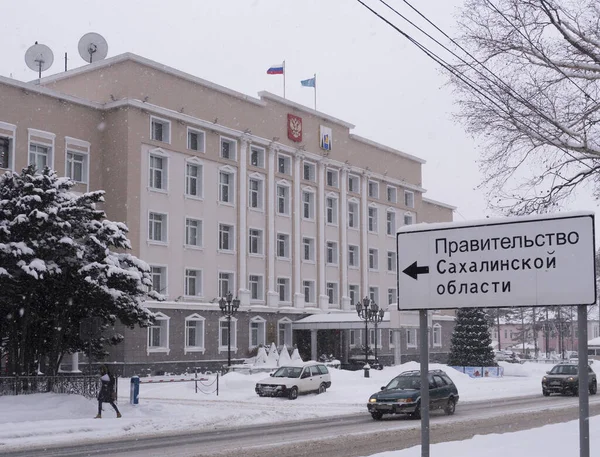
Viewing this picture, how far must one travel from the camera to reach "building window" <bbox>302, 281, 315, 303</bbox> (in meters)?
63.3

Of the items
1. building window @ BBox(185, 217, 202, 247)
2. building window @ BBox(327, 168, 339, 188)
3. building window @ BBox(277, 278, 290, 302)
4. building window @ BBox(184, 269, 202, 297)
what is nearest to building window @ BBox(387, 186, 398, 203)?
building window @ BBox(327, 168, 339, 188)

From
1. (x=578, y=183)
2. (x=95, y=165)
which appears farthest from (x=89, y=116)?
(x=578, y=183)

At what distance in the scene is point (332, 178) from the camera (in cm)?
6644

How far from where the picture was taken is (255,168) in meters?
58.4

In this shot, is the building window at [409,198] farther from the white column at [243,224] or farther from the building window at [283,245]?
the white column at [243,224]

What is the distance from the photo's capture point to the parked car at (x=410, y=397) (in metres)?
24.8

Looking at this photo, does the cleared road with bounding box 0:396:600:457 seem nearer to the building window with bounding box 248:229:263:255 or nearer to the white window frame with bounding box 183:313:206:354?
the white window frame with bounding box 183:313:206:354

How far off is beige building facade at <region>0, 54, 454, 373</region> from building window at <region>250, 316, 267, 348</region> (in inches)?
4.4

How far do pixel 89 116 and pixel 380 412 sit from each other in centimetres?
3224

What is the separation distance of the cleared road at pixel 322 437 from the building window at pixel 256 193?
32.8 m

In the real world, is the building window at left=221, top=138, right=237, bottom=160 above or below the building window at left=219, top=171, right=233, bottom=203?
above

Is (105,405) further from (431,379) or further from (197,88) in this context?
(197,88)

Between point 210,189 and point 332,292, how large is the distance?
16.3 meters

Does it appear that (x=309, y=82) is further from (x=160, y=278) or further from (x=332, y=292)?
(x=160, y=278)
